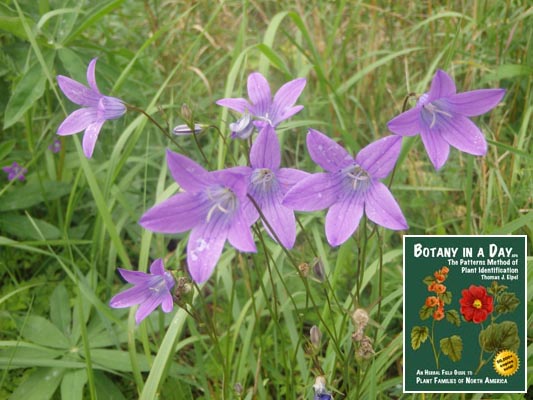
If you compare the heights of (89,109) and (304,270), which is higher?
(89,109)

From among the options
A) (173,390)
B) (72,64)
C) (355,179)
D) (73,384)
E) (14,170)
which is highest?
(72,64)

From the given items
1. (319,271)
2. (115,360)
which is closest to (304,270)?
(319,271)

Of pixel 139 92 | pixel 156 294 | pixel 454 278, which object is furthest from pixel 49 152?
pixel 454 278

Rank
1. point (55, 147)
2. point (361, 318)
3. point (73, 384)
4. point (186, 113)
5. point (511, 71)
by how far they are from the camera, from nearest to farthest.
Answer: point (361, 318) → point (186, 113) → point (73, 384) → point (511, 71) → point (55, 147)

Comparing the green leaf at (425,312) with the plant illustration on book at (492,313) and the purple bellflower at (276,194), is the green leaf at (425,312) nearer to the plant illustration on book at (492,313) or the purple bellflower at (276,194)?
the plant illustration on book at (492,313)

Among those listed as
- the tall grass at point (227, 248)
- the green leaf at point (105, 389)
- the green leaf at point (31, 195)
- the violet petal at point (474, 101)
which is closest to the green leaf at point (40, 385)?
the tall grass at point (227, 248)

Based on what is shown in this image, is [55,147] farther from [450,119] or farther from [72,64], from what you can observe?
[450,119]

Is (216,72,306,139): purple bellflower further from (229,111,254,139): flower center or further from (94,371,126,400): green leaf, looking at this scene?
(94,371,126,400): green leaf

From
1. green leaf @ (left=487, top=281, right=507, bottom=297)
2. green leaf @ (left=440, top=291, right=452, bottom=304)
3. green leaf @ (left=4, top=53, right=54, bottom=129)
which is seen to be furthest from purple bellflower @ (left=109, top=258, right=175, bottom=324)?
green leaf @ (left=4, top=53, right=54, bottom=129)
